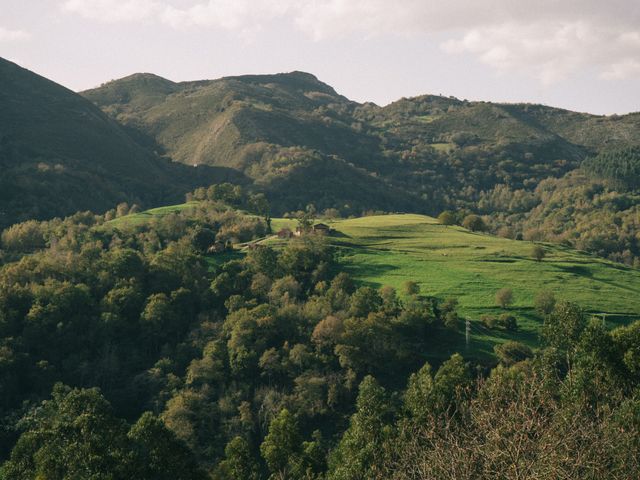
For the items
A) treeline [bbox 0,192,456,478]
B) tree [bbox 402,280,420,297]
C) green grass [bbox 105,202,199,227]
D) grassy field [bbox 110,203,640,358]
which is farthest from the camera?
green grass [bbox 105,202,199,227]

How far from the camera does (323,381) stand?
236ft

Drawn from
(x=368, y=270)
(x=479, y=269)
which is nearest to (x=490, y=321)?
(x=479, y=269)

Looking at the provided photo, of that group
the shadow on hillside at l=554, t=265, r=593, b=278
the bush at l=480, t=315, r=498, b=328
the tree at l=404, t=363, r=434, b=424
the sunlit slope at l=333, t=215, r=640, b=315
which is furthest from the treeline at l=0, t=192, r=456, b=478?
the shadow on hillside at l=554, t=265, r=593, b=278

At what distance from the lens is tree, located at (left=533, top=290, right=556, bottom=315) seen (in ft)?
283

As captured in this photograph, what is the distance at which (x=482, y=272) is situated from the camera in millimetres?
104375

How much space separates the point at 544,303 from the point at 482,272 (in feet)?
61.1

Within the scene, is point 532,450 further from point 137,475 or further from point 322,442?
point 322,442

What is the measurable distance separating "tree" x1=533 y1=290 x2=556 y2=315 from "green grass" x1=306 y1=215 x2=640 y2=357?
135 cm

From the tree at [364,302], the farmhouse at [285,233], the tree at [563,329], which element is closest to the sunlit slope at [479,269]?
the farmhouse at [285,233]

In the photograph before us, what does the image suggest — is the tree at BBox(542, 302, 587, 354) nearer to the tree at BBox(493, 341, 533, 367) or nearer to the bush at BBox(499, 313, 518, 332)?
the tree at BBox(493, 341, 533, 367)

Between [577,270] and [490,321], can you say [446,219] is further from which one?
[490,321]

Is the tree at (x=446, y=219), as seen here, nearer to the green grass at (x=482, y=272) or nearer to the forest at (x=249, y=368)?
the green grass at (x=482, y=272)

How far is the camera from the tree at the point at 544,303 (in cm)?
8631

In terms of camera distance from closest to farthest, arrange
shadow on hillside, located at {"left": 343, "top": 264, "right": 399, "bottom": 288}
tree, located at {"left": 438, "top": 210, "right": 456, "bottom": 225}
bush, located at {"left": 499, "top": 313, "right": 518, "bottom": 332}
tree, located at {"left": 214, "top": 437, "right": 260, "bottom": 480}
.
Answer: tree, located at {"left": 214, "top": 437, "right": 260, "bottom": 480} → bush, located at {"left": 499, "top": 313, "right": 518, "bottom": 332} → shadow on hillside, located at {"left": 343, "top": 264, "right": 399, "bottom": 288} → tree, located at {"left": 438, "top": 210, "right": 456, "bottom": 225}
